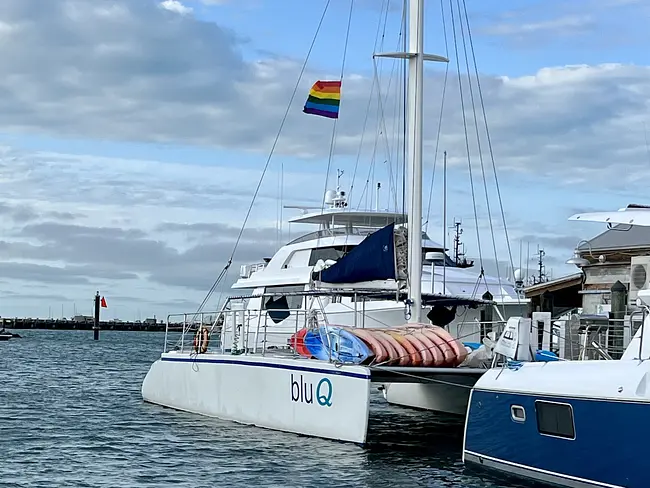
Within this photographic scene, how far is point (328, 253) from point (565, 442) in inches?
607

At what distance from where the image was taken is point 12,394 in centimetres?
2922

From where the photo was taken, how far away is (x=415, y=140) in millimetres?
20312

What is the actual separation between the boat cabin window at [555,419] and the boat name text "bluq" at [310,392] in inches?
161

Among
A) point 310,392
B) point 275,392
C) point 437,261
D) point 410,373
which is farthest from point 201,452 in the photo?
point 437,261

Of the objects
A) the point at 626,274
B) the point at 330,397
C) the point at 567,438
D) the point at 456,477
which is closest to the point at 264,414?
the point at 330,397

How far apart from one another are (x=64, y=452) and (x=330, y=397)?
4680 millimetres

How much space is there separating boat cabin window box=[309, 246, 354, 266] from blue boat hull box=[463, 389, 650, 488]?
13.0 metres

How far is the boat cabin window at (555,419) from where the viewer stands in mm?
13289

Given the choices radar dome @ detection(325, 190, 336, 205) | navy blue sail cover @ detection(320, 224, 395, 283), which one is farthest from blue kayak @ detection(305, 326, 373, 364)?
radar dome @ detection(325, 190, 336, 205)

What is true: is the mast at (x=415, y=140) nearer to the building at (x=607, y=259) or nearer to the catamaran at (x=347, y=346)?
the catamaran at (x=347, y=346)

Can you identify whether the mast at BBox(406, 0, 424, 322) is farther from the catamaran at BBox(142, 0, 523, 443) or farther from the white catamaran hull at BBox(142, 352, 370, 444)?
the white catamaran hull at BBox(142, 352, 370, 444)

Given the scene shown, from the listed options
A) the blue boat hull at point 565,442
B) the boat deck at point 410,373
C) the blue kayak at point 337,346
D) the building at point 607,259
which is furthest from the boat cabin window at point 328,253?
the blue boat hull at point 565,442

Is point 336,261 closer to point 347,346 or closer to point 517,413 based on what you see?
point 347,346

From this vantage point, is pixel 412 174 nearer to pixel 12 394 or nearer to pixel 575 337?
pixel 575 337
